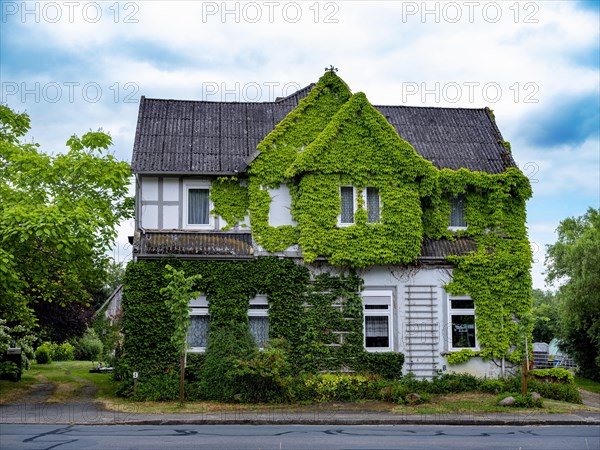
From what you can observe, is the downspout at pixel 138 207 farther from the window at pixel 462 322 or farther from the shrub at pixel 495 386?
the shrub at pixel 495 386

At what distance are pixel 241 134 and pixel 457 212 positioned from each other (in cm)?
864

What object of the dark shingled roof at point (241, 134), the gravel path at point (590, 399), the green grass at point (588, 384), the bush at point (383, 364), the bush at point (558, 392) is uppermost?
the dark shingled roof at point (241, 134)

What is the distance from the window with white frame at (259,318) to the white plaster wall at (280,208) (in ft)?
8.92

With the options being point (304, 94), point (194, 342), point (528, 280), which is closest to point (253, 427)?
point (194, 342)

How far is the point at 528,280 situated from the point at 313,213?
837 cm

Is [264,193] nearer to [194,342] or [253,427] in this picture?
[194,342]

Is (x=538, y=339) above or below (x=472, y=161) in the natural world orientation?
below

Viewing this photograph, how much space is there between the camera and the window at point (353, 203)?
2608 cm

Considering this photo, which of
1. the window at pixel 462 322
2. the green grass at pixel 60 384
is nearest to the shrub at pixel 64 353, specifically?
the green grass at pixel 60 384

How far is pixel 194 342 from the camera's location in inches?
995

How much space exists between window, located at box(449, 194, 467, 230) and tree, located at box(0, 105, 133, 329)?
39.1 feet

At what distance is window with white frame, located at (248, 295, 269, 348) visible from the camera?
25.6m

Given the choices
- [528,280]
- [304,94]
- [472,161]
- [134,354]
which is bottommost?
[134,354]

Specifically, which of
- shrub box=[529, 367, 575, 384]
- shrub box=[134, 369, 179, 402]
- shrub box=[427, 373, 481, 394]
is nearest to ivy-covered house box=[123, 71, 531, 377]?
shrub box=[427, 373, 481, 394]
